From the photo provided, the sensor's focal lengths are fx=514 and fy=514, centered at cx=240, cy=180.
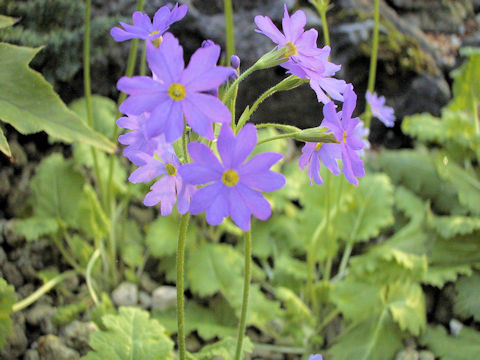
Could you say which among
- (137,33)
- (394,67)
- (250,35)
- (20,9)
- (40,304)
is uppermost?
(137,33)

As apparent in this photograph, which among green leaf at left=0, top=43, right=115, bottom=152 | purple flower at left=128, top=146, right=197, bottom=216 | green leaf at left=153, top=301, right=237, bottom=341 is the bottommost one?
green leaf at left=153, top=301, right=237, bottom=341

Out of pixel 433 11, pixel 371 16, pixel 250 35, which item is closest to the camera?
pixel 250 35

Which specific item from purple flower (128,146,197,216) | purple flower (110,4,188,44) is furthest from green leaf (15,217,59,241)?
purple flower (110,4,188,44)

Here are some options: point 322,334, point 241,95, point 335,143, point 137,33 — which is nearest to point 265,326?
point 322,334

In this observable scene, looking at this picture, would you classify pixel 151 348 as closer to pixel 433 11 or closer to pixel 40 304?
pixel 40 304

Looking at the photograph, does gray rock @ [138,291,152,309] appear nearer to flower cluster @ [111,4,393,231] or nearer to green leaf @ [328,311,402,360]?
green leaf @ [328,311,402,360]
